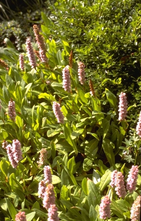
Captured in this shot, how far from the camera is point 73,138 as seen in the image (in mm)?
3227

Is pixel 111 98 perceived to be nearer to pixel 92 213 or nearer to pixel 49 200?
pixel 92 213

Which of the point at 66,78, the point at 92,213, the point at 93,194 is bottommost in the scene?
the point at 92,213

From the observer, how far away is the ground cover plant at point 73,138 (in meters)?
2.77

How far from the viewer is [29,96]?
4.17m

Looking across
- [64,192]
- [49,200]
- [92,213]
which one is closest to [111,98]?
[64,192]

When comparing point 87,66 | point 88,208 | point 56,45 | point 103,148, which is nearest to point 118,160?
point 103,148

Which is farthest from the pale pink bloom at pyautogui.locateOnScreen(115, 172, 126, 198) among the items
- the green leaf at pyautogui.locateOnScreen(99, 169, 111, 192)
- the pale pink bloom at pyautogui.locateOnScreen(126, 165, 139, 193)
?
→ the green leaf at pyautogui.locateOnScreen(99, 169, 111, 192)

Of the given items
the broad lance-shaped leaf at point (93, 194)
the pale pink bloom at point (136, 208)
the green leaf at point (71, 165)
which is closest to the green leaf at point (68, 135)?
the green leaf at point (71, 165)

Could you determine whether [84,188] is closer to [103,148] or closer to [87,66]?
[103,148]

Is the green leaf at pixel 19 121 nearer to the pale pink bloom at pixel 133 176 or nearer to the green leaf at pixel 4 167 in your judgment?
the green leaf at pixel 4 167

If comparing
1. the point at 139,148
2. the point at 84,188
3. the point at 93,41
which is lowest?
the point at 84,188

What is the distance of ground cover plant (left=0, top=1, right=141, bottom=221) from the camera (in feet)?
9.09

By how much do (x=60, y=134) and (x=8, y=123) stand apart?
0.74 meters

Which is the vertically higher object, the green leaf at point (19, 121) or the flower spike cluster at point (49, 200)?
the green leaf at point (19, 121)
